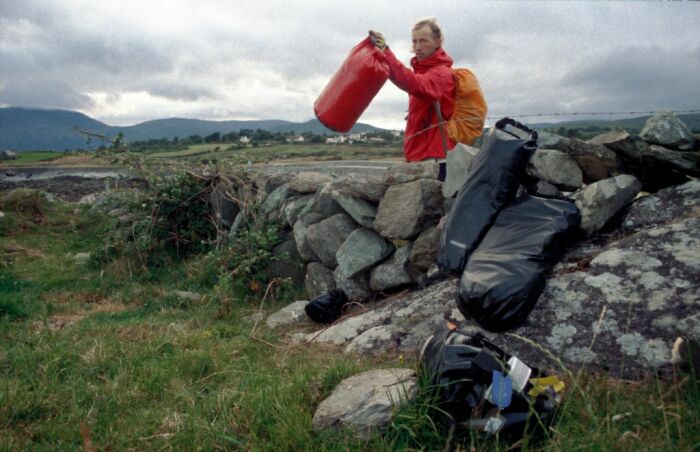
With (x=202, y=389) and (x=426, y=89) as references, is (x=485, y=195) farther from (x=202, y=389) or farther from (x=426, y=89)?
(x=202, y=389)

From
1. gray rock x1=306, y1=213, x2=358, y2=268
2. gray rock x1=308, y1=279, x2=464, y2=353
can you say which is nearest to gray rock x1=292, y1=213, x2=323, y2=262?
gray rock x1=306, y1=213, x2=358, y2=268

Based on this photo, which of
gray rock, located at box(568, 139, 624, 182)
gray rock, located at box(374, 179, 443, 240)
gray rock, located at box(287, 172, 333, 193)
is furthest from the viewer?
gray rock, located at box(287, 172, 333, 193)

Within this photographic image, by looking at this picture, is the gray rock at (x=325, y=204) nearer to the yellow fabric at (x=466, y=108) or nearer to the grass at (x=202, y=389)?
the grass at (x=202, y=389)

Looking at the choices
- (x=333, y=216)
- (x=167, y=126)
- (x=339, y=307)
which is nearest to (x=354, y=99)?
(x=333, y=216)

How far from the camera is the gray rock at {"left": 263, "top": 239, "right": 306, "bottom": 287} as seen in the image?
220 inches

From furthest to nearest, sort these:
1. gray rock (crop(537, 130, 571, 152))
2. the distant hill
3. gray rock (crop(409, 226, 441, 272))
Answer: the distant hill, gray rock (crop(409, 226, 441, 272)), gray rock (crop(537, 130, 571, 152))

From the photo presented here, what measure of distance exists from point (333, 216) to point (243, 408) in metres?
3.08

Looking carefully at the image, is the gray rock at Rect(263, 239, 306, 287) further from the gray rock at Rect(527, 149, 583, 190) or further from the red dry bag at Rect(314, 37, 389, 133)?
the gray rock at Rect(527, 149, 583, 190)

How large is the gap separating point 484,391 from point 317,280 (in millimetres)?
3232

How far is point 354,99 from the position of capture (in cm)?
418

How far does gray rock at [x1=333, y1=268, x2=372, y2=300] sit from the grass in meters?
0.74

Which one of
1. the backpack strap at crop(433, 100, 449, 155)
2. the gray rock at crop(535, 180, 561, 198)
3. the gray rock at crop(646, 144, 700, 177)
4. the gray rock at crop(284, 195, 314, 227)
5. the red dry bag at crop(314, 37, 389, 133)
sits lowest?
the gray rock at crop(284, 195, 314, 227)

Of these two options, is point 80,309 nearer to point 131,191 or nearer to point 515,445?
point 131,191

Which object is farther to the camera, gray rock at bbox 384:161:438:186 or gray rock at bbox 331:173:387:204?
gray rock at bbox 331:173:387:204
